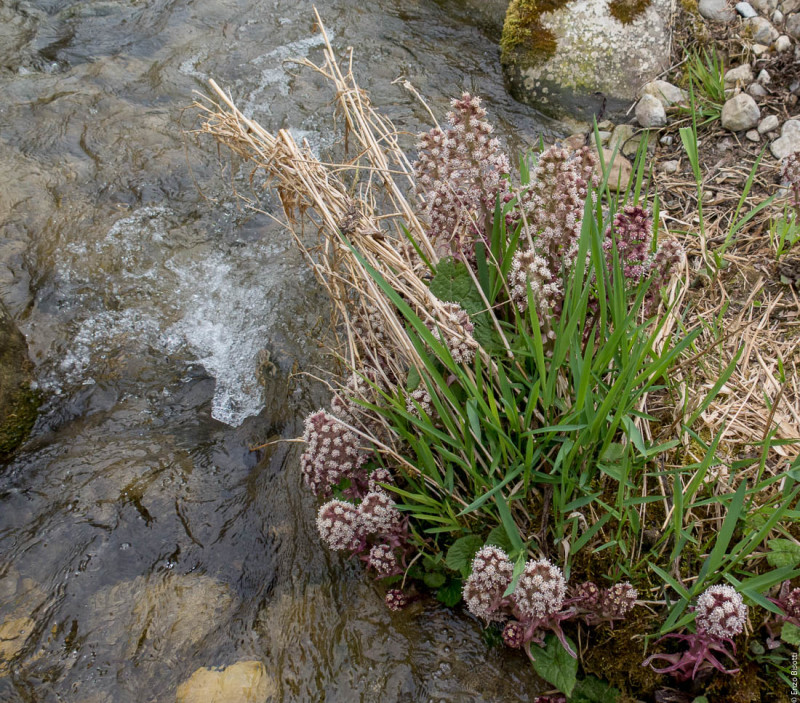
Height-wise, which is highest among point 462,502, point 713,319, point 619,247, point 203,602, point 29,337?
point 619,247

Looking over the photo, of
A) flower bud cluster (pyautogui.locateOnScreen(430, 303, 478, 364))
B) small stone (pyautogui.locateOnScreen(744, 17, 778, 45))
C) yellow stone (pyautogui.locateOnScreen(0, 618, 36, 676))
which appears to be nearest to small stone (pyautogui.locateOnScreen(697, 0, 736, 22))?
small stone (pyautogui.locateOnScreen(744, 17, 778, 45))

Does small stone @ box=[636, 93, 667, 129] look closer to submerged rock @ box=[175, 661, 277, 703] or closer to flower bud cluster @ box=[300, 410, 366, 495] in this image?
flower bud cluster @ box=[300, 410, 366, 495]

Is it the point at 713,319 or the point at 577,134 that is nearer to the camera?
the point at 713,319

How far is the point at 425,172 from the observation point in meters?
2.45

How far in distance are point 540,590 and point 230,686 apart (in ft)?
4.01

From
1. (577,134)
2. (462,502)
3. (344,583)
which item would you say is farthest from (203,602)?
(577,134)

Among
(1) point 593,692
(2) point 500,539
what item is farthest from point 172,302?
(1) point 593,692

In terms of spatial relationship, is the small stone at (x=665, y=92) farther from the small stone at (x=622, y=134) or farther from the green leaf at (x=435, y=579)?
the green leaf at (x=435, y=579)

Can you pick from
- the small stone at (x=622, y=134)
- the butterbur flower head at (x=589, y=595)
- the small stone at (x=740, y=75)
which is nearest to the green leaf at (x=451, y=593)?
the butterbur flower head at (x=589, y=595)

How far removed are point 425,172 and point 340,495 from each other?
1331mm

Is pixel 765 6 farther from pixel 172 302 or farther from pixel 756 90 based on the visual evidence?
pixel 172 302

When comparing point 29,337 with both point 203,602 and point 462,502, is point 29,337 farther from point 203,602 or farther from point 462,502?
point 462,502

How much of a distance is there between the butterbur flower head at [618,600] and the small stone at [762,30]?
3985mm

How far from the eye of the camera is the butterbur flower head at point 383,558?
2318mm
